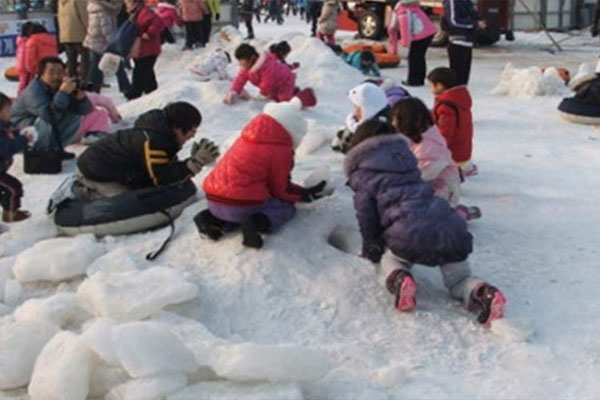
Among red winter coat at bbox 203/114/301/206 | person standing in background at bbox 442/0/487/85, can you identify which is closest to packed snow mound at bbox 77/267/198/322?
red winter coat at bbox 203/114/301/206

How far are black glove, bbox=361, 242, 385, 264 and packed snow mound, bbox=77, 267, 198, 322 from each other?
0.90 m

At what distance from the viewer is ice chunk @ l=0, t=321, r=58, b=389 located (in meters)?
3.38

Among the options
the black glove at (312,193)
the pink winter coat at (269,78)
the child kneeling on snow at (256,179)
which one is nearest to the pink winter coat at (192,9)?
the pink winter coat at (269,78)

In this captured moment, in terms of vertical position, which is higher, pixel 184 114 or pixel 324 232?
pixel 184 114

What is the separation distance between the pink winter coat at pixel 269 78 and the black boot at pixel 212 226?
4.39 metres

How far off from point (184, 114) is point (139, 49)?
4825mm

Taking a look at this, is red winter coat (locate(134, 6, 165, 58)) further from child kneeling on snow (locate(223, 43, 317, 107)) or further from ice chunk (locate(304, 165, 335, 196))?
ice chunk (locate(304, 165, 335, 196))

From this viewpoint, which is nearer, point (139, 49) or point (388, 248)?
point (388, 248)

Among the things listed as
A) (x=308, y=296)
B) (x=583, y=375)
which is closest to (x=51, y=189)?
(x=308, y=296)

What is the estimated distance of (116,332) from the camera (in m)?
3.29

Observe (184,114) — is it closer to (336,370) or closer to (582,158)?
(336,370)

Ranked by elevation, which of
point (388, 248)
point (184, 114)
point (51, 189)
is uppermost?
point (184, 114)

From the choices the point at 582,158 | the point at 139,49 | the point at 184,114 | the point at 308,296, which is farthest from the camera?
the point at 139,49

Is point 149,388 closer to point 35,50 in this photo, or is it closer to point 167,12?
point 35,50
